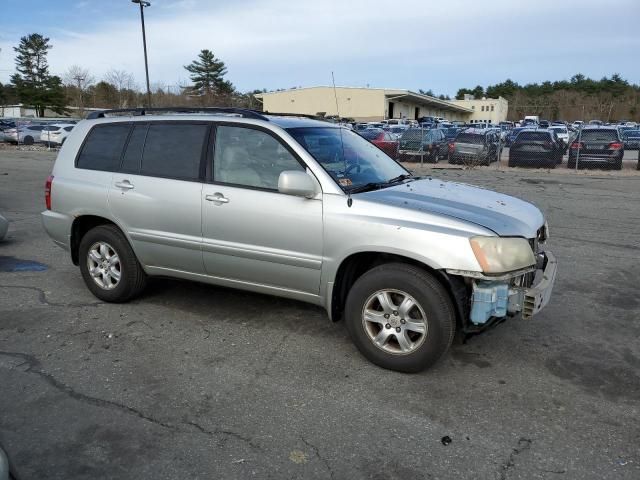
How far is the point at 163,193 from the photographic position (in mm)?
4719

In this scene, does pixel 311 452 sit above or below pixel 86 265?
below

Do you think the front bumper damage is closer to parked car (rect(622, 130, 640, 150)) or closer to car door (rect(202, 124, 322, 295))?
car door (rect(202, 124, 322, 295))

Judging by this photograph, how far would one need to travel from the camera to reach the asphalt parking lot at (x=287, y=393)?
287 cm

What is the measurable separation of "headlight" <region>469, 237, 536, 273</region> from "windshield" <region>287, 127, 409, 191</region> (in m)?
1.09

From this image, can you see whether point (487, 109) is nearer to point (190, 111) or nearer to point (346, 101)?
point (346, 101)

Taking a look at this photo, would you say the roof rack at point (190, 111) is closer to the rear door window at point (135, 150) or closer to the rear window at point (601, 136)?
the rear door window at point (135, 150)

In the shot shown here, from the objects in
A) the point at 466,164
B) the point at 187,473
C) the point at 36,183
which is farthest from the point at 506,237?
the point at 466,164

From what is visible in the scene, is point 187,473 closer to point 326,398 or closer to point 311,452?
point 311,452

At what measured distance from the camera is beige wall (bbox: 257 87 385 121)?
218 feet

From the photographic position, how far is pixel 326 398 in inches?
139

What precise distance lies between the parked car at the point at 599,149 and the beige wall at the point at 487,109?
8355 centimetres

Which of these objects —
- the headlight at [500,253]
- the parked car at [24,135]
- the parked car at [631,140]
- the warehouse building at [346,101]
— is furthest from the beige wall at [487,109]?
the headlight at [500,253]

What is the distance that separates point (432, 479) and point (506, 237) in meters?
1.67

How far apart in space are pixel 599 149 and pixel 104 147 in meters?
18.1
